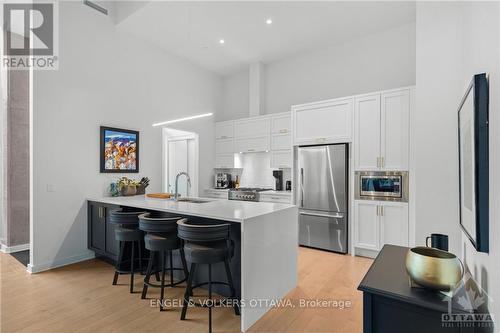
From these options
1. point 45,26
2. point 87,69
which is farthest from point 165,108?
point 45,26

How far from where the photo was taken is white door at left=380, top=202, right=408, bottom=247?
11.8ft

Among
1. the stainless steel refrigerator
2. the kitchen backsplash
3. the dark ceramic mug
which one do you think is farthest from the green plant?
the dark ceramic mug

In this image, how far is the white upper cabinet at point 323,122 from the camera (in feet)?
13.4

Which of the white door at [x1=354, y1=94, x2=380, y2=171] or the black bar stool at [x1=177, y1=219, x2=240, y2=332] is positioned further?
the white door at [x1=354, y1=94, x2=380, y2=171]

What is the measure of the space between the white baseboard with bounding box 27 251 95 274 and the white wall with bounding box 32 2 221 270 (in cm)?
1

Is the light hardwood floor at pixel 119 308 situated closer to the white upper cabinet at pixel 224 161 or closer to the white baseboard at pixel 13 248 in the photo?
the white baseboard at pixel 13 248

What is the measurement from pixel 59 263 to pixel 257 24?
4506mm
